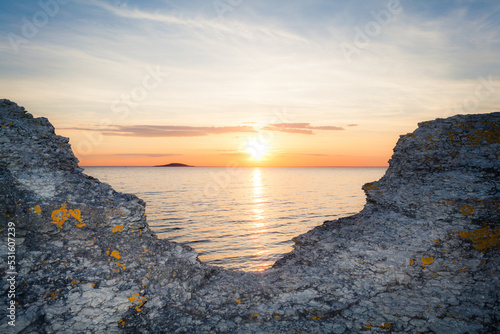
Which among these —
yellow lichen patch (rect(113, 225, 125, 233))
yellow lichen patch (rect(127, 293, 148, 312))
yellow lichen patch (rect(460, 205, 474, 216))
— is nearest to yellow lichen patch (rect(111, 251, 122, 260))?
yellow lichen patch (rect(113, 225, 125, 233))

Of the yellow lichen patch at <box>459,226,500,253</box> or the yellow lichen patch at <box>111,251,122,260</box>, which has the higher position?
the yellow lichen patch at <box>459,226,500,253</box>

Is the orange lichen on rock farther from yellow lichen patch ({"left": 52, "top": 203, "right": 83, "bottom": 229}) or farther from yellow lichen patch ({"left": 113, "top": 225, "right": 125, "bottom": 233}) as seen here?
yellow lichen patch ({"left": 52, "top": 203, "right": 83, "bottom": 229})

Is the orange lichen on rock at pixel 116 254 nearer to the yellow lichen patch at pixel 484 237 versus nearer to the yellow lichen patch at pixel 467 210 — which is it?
the yellow lichen patch at pixel 484 237

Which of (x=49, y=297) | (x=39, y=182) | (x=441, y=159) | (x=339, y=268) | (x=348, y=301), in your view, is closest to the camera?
(x=49, y=297)

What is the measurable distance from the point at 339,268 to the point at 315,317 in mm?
1512

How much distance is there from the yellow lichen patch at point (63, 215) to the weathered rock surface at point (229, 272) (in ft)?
0.06

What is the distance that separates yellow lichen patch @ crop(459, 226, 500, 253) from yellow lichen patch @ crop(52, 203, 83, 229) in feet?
25.9

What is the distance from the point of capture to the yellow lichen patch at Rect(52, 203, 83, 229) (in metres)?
4.93

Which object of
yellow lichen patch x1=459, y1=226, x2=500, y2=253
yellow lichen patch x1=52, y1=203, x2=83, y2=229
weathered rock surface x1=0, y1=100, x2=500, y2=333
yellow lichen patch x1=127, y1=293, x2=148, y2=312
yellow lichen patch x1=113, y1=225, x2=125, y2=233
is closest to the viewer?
weathered rock surface x1=0, y1=100, x2=500, y2=333

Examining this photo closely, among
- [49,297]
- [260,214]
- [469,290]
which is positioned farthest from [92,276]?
[260,214]

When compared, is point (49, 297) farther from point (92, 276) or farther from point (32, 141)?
point (32, 141)

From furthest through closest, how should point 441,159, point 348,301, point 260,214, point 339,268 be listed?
point 260,214, point 441,159, point 339,268, point 348,301

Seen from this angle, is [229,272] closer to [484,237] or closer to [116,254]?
[116,254]

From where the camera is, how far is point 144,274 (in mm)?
4938
